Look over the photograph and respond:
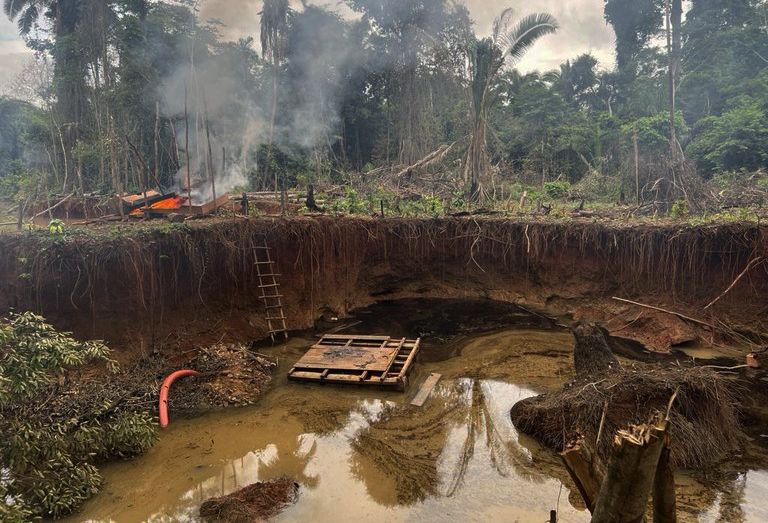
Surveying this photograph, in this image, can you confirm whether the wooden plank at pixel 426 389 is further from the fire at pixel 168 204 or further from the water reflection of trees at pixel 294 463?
the fire at pixel 168 204

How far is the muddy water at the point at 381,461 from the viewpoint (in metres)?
5.26

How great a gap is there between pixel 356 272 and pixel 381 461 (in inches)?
295

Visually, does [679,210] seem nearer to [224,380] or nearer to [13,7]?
[224,380]

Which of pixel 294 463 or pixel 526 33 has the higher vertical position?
pixel 526 33

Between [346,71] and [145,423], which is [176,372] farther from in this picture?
[346,71]

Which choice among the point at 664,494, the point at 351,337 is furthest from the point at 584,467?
the point at 351,337

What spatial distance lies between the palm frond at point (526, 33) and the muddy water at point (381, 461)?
1001 cm

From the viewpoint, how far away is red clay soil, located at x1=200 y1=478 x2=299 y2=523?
201 inches

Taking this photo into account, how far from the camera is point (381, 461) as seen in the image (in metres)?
6.18

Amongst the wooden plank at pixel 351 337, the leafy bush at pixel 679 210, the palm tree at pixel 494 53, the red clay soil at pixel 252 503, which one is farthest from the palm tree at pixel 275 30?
the red clay soil at pixel 252 503

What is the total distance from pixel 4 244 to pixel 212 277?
12.1 feet

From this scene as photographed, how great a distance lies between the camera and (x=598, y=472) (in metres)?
2.49

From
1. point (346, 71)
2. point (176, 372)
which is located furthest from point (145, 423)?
point (346, 71)

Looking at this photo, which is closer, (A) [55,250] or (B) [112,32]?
(A) [55,250]
